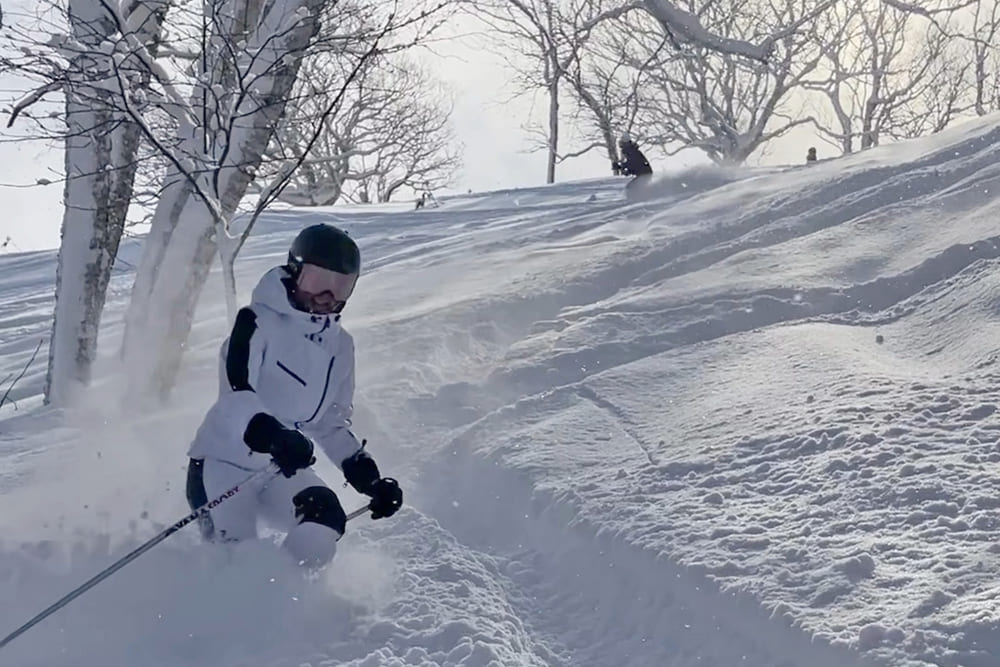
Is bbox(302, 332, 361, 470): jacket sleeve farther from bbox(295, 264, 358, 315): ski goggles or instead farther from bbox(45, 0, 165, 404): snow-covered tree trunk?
bbox(45, 0, 165, 404): snow-covered tree trunk

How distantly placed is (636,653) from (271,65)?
14.1 feet

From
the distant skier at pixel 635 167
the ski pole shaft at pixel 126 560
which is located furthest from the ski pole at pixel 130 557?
the distant skier at pixel 635 167

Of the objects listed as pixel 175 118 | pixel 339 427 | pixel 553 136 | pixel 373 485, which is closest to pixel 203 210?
pixel 175 118

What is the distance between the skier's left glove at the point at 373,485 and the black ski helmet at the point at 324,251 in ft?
2.46

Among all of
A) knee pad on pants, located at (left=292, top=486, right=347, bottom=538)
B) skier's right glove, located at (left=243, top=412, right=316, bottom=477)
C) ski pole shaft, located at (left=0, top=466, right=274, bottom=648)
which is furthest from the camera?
knee pad on pants, located at (left=292, top=486, right=347, bottom=538)

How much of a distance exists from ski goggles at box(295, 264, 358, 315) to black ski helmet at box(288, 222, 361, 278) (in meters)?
0.02

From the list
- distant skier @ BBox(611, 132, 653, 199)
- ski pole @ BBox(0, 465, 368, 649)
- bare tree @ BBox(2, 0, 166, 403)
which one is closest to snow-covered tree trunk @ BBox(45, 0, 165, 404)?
bare tree @ BBox(2, 0, 166, 403)

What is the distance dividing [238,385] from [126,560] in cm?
73

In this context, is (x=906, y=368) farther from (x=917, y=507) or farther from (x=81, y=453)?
(x=81, y=453)

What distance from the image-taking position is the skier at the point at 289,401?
3.65m

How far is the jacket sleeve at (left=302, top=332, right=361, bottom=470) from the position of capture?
13.0 ft

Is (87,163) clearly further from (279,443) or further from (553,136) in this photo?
(553,136)

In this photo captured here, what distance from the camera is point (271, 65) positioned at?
19.7ft

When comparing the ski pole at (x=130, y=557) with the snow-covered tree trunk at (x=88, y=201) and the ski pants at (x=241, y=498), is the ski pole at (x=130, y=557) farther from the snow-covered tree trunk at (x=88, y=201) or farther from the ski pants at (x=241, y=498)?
the snow-covered tree trunk at (x=88, y=201)
